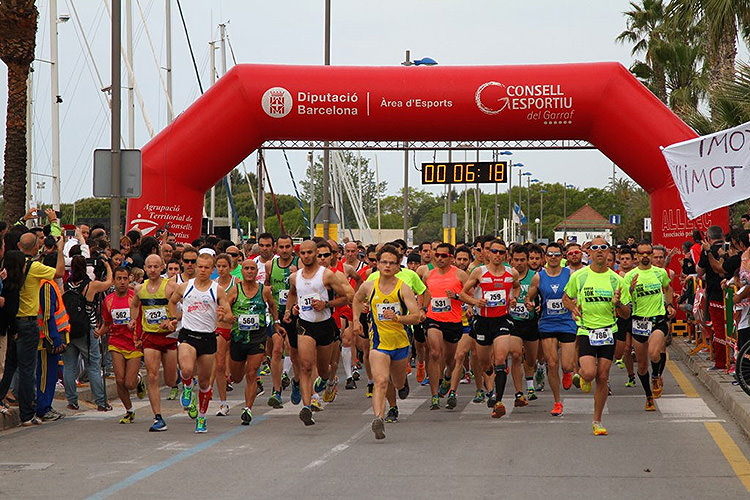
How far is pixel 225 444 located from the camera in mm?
11227

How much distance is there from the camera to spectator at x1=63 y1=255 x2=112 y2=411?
1402cm

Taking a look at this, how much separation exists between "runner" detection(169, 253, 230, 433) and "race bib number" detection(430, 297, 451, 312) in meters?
3.32

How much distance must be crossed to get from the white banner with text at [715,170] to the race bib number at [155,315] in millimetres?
5949

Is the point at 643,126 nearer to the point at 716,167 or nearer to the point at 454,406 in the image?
the point at 716,167

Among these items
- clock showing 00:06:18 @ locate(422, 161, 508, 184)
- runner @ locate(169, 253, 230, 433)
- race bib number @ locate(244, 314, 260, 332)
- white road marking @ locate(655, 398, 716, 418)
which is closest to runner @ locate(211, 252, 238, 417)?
race bib number @ locate(244, 314, 260, 332)

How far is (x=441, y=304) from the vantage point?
1499cm

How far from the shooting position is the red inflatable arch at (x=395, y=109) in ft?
76.4

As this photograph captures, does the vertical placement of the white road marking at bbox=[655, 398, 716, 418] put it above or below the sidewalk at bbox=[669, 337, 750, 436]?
below

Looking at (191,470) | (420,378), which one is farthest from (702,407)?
(191,470)

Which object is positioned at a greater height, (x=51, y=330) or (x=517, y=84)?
(x=517, y=84)

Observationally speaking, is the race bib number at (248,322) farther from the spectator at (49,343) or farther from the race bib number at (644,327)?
→ the race bib number at (644,327)

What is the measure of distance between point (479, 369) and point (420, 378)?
2.77m

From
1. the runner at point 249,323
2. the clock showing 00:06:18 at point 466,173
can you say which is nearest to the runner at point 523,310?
the runner at point 249,323

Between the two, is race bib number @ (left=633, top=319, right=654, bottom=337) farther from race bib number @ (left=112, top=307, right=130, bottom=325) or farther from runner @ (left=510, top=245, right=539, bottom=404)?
race bib number @ (left=112, top=307, right=130, bottom=325)
